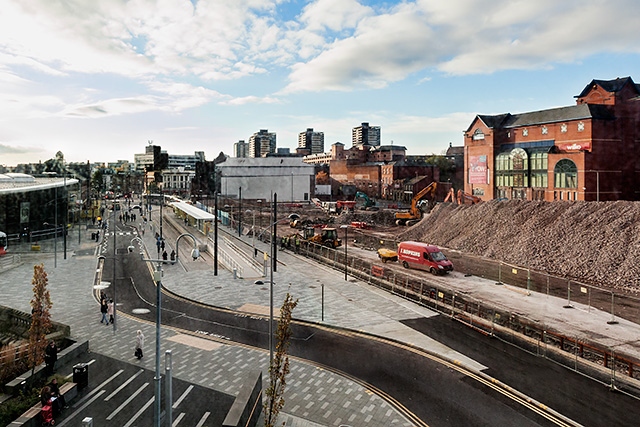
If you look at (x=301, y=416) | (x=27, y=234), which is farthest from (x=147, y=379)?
(x=27, y=234)

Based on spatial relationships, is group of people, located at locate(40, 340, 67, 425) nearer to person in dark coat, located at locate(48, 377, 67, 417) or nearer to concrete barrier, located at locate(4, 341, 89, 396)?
person in dark coat, located at locate(48, 377, 67, 417)

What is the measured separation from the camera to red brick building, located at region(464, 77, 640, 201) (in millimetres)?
59594

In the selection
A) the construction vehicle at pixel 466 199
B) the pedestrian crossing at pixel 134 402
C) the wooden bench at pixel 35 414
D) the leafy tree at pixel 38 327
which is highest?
the construction vehicle at pixel 466 199

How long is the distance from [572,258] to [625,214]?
726 cm

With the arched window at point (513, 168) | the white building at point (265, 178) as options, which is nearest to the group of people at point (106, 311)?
the arched window at point (513, 168)

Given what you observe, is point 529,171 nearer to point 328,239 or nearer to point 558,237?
point 558,237

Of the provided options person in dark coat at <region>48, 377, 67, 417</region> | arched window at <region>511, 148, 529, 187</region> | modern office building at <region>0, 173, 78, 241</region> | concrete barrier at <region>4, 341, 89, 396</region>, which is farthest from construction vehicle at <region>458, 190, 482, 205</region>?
person in dark coat at <region>48, 377, 67, 417</region>

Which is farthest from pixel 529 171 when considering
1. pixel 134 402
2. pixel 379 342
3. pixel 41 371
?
pixel 41 371

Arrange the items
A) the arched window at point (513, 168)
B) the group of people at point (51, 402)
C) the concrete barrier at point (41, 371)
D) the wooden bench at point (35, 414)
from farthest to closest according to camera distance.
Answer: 1. the arched window at point (513, 168)
2. the concrete barrier at point (41, 371)
3. the group of people at point (51, 402)
4. the wooden bench at point (35, 414)

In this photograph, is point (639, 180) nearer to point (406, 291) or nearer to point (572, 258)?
point (572, 258)

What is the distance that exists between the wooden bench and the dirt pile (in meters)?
36.7

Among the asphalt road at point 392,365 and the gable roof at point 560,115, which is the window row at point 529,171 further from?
the asphalt road at point 392,365

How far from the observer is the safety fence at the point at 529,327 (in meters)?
18.9

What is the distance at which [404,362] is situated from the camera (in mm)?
20219
